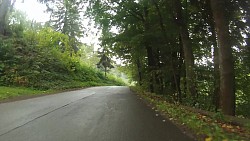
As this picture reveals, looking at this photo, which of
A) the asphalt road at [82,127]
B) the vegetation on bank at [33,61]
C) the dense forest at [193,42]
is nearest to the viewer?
the asphalt road at [82,127]

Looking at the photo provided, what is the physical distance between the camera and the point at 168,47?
2091 cm

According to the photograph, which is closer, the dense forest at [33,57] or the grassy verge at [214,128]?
the grassy verge at [214,128]

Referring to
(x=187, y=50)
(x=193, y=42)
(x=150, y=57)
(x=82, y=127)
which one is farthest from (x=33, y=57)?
(x=82, y=127)

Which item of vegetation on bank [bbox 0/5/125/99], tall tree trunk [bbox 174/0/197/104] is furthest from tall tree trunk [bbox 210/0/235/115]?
vegetation on bank [bbox 0/5/125/99]

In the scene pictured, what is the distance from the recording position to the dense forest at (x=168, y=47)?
41.2ft

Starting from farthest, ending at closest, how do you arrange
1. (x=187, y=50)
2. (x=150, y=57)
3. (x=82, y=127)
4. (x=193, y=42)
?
(x=150, y=57) < (x=193, y=42) < (x=187, y=50) < (x=82, y=127)

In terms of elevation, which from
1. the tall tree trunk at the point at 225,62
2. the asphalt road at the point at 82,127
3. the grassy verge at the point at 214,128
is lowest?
the asphalt road at the point at 82,127

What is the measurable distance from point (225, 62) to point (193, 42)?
9.17 meters

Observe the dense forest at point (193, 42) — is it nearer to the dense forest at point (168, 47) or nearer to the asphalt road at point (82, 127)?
the dense forest at point (168, 47)

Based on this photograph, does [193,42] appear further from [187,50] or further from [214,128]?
[214,128]

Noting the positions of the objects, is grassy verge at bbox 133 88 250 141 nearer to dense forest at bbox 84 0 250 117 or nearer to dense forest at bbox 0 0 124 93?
dense forest at bbox 84 0 250 117

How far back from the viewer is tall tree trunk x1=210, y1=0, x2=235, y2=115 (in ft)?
32.9

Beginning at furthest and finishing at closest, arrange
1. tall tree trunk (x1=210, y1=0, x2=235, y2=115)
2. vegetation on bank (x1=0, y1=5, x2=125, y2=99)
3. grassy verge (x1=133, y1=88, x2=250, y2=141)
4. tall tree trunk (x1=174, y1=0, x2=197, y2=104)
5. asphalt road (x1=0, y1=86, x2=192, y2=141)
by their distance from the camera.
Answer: vegetation on bank (x1=0, y1=5, x2=125, y2=99) < tall tree trunk (x1=174, y1=0, x2=197, y2=104) < tall tree trunk (x1=210, y1=0, x2=235, y2=115) < asphalt road (x1=0, y1=86, x2=192, y2=141) < grassy verge (x1=133, y1=88, x2=250, y2=141)

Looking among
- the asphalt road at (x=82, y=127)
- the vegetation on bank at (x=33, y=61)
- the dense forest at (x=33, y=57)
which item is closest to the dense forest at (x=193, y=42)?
the asphalt road at (x=82, y=127)
